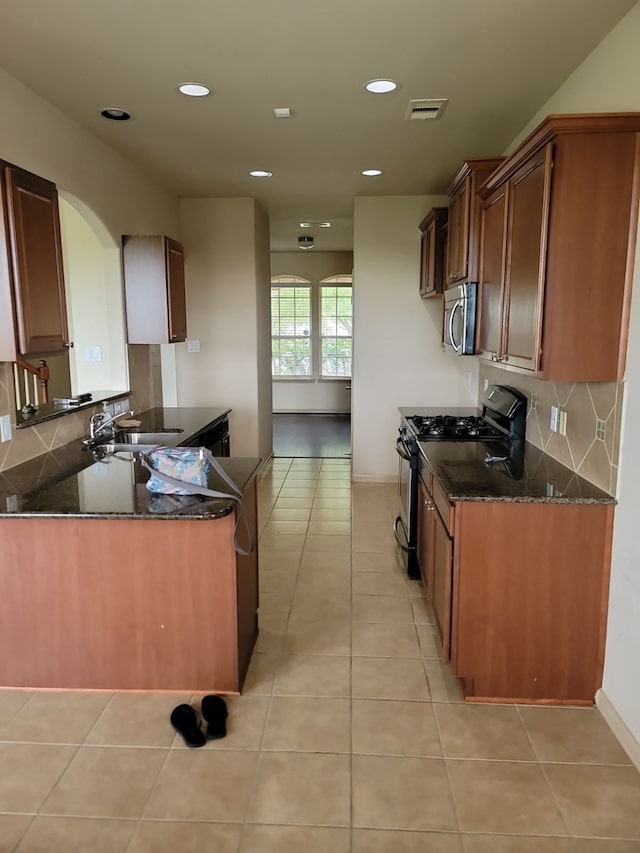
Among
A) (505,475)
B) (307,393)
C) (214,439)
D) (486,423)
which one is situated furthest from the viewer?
(307,393)

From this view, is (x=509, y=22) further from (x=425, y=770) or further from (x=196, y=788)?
(x=196, y=788)

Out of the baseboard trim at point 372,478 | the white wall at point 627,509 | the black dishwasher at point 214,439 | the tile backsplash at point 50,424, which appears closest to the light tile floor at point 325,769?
the white wall at point 627,509

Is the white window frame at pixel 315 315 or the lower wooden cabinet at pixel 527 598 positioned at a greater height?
the white window frame at pixel 315 315

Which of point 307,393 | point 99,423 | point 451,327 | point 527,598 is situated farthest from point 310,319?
point 527,598

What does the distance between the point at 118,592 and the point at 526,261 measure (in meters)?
2.15

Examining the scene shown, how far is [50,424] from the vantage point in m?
3.23

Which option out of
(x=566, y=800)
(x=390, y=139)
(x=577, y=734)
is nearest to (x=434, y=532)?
(x=577, y=734)

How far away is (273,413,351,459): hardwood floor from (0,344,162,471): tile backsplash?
2798 mm

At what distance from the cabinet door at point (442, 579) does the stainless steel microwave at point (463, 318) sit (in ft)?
3.47

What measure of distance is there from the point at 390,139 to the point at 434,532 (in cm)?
256

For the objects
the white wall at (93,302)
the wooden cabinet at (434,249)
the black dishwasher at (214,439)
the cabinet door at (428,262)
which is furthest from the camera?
the cabinet door at (428,262)

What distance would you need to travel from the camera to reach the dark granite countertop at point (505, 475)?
7.64 feet

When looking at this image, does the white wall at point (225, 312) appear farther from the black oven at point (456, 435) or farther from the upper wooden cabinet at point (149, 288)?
the black oven at point (456, 435)

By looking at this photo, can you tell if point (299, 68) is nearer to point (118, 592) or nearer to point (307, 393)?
point (118, 592)
